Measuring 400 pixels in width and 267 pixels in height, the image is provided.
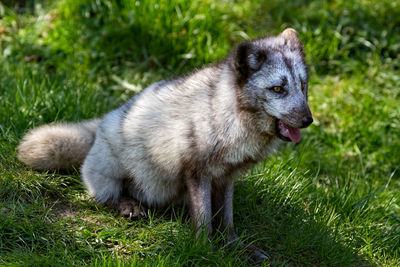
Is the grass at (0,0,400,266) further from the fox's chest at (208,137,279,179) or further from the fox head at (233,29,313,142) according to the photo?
the fox head at (233,29,313,142)

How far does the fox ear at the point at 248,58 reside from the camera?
121 inches

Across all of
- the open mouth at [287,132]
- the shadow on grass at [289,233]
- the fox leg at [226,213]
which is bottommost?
the shadow on grass at [289,233]

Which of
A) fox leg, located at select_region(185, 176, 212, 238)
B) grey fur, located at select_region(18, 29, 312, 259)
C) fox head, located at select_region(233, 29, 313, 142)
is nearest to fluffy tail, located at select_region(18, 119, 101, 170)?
grey fur, located at select_region(18, 29, 312, 259)

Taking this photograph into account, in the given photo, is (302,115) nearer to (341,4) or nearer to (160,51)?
(160,51)

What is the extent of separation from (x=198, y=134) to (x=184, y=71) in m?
2.49

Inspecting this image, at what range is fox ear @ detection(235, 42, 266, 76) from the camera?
3076 millimetres

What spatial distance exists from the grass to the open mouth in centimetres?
72

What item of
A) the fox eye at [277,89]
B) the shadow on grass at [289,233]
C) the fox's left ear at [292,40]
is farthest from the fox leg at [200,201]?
the fox's left ear at [292,40]

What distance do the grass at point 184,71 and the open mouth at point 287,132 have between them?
2.35ft

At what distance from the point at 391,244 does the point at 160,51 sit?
327cm

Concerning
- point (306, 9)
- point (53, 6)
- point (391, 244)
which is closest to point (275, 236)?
point (391, 244)

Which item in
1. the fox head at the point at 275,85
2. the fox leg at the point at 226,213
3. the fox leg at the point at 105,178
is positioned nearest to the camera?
the fox head at the point at 275,85

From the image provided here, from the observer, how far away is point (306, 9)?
646cm

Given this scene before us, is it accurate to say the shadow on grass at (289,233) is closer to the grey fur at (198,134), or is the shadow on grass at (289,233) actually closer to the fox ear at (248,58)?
the grey fur at (198,134)
